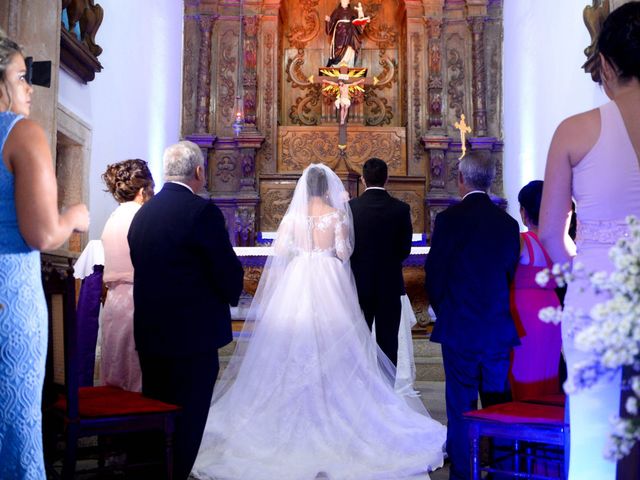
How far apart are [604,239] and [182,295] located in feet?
6.54

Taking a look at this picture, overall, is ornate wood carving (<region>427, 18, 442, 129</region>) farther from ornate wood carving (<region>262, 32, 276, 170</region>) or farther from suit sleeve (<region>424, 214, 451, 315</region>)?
suit sleeve (<region>424, 214, 451, 315</region>)

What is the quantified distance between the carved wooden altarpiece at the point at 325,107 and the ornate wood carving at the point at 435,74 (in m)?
0.01

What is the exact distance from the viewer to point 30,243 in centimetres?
218

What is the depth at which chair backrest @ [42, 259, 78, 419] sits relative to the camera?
293cm

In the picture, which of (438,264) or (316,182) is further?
(316,182)

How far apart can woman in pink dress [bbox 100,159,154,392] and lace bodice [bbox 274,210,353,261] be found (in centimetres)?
126

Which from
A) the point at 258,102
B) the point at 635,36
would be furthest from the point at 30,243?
the point at 258,102

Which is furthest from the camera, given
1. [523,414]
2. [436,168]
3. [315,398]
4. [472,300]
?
[436,168]

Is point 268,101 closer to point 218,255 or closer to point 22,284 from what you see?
point 218,255

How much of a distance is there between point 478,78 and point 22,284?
9944 millimetres

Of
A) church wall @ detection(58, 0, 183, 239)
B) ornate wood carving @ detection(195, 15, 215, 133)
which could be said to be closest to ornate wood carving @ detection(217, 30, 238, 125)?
ornate wood carving @ detection(195, 15, 215, 133)

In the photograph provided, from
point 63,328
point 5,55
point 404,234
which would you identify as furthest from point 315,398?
point 5,55

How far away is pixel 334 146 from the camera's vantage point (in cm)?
1116

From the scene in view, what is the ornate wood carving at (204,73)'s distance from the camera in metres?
11.3
